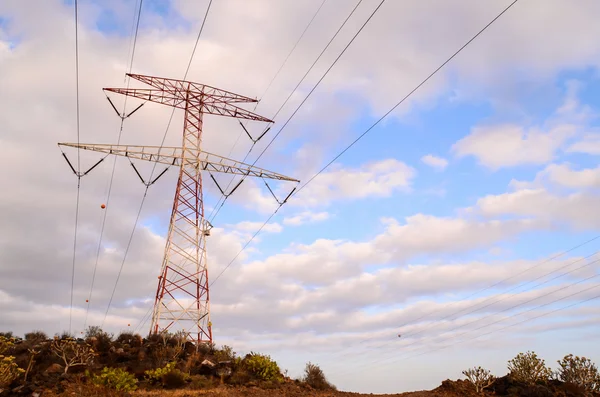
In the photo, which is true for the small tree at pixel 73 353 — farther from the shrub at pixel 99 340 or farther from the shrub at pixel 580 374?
the shrub at pixel 580 374

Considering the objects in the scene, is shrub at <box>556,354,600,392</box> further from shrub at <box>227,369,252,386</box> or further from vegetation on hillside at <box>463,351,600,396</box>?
shrub at <box>227,369,252,386</box>

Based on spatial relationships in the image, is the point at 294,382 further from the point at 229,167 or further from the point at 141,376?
the point at 229,167

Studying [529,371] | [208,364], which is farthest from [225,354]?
[529,371]

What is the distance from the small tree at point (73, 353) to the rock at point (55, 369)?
1.05ft

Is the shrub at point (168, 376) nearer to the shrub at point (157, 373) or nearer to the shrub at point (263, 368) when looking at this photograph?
the shrub at point (157, 373)

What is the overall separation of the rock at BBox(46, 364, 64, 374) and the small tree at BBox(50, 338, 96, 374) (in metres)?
0.32

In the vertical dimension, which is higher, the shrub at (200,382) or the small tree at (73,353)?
the small tree at (73,353)

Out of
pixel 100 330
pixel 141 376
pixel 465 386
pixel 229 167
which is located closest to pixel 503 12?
pixel 465 386

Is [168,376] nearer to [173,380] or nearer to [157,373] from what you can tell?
[173,380]

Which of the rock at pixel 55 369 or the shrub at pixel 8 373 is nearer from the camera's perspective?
the shrub at pixel 8 373

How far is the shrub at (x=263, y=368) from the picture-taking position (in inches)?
1065

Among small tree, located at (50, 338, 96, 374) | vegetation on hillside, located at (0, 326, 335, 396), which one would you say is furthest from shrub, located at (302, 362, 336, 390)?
small tree, located at (50, 338, 96, 374)

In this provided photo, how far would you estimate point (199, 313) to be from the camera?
97.3 feet

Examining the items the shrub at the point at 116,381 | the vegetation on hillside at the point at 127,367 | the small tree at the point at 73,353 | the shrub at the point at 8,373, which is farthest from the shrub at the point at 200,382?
the shrub at the point at 8,373
